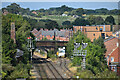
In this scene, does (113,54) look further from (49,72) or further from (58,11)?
(58,11)

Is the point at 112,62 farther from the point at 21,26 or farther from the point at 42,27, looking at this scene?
the point at 42,27

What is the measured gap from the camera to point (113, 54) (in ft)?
99.7

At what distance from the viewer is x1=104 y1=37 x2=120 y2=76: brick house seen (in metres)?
27.1

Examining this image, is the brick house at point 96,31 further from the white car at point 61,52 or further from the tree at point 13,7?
the tree at point 13,7

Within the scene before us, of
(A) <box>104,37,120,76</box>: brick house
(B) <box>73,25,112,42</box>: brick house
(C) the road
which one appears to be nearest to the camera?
(C) the road

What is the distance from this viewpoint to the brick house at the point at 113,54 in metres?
27.1

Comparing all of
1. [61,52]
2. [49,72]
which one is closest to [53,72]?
[49,72]

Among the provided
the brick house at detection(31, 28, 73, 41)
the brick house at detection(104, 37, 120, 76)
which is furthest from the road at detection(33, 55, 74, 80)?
the brick house at detection(31, 28, 73, 41)

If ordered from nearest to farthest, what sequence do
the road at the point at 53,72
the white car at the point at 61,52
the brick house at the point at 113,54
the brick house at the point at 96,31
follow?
the road at the point at 53,72, the brick house at the point at 113,54, the white car at the point at 61,52, the brick house at the point at 96,31

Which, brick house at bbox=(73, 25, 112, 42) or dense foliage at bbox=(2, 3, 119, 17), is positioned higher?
dense foliage at bbox=(2, 3, 119, 17)

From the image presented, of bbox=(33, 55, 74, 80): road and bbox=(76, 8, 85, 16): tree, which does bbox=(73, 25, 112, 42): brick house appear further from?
bbox=(76, 8, 85, 16): tree

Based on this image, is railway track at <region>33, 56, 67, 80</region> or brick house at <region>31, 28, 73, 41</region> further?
brick house at <region>31, 28, 73, 41</region>

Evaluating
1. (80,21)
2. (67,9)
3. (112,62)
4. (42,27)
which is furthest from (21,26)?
(67,9)

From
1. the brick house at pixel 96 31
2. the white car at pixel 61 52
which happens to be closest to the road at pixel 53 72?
the white car at pixel 61 52
